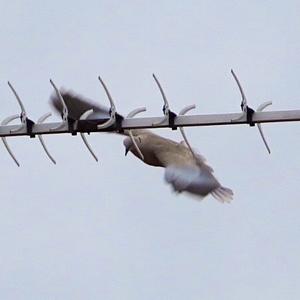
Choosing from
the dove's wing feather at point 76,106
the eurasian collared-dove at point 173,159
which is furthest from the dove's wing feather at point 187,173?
the dove's wing feather at point 76,106

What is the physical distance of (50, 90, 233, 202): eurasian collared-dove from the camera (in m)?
5.62

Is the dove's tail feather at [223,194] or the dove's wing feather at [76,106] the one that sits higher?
the dove's wing feather at [76,106]

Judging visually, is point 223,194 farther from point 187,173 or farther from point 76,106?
point 76,106

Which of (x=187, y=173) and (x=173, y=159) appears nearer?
(x=187, y=173)

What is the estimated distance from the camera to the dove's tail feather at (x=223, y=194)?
555 centimetres

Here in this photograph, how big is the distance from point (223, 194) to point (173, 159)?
55cm

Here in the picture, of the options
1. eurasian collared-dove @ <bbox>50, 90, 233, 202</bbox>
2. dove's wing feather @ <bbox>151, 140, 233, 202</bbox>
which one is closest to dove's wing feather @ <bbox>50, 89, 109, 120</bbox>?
eurasian collared-dove @ <bbox>50, 90, 233, 202</bbox>

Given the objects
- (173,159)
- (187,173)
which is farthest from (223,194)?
(173,159)

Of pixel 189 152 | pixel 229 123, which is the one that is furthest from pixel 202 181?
pixel 229 123

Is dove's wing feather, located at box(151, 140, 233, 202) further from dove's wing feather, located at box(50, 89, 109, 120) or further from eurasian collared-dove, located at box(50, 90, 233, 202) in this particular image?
dove's wing feather, located at box(50, 89, 109, 120)

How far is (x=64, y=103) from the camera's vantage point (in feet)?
18.9

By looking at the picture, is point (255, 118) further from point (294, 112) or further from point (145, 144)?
point (145, 144)

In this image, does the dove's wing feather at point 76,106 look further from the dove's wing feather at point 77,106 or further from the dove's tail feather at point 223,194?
the dove's tail feather at point 223,194

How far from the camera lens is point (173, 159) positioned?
604 cm
